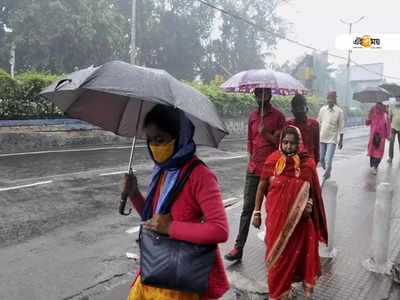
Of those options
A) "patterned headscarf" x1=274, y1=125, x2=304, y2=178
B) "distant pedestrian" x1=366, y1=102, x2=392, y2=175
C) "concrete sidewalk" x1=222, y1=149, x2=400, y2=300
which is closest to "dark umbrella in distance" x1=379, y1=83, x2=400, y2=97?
"distant pedestrian" x1=366, y1=102, x2=392, y2=175

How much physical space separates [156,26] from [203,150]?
28.7 metres

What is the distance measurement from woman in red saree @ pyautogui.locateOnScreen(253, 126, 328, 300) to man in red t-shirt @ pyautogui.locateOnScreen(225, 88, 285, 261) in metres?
0.63

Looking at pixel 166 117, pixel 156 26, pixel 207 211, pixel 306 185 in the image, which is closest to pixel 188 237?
pixel 207 211

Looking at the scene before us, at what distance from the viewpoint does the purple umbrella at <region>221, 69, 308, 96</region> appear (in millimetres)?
4055

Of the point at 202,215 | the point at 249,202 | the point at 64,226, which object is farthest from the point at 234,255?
the point at 202,215

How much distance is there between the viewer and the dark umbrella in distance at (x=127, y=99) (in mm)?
1909

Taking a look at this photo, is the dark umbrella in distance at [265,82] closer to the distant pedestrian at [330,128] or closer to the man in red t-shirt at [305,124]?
the man in red t-shirt at [305,124]

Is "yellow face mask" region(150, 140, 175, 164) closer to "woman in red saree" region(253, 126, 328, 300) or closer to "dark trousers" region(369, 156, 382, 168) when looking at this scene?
"woman in red saree" region(253, 126, 328, 300)

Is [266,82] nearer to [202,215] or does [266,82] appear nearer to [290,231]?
[290,231]

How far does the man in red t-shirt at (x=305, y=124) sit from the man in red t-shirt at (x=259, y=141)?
37 cm

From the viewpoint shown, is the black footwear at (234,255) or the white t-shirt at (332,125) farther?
the white t-shirt at (332,125)

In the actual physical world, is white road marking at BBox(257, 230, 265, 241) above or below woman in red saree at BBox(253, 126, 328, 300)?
below

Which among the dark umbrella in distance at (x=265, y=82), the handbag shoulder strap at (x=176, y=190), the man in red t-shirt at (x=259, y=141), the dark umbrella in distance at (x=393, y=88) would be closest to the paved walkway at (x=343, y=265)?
the man in red t-shirt at (x=259, y=141)

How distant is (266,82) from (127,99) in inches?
72.6
